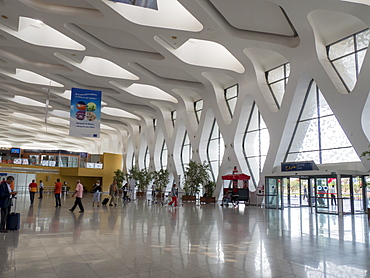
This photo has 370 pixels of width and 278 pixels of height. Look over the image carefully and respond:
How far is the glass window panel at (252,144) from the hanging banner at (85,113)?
414 inches

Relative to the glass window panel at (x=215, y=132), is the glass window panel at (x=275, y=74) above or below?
above

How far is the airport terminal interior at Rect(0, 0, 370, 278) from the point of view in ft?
18.2

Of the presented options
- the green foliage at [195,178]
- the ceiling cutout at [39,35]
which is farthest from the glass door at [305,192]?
the ceiling cutout at [39,35]

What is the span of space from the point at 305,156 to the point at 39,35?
14930mm

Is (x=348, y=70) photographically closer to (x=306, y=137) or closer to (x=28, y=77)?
(x=306, y=137)

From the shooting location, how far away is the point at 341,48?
15.3 m

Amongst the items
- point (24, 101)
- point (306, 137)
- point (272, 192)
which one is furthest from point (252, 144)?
point (24, 101)

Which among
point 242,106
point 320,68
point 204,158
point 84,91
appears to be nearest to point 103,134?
point 204,158

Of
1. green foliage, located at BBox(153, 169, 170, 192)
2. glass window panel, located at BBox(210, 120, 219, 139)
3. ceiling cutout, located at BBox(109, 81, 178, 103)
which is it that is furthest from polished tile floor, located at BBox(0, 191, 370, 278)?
green foliage, located at BBox(153, 169, 170, 192)

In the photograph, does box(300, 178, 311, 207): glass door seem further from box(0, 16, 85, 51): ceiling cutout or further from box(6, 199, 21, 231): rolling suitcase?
box(6, 199, 21, 231): rolling suitcase

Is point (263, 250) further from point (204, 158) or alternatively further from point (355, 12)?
point (204, 158)

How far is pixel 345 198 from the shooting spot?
14.1 metres

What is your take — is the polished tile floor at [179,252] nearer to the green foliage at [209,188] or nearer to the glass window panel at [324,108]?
the glass window panel at [324,108]

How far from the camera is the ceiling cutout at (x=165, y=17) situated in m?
13.5
